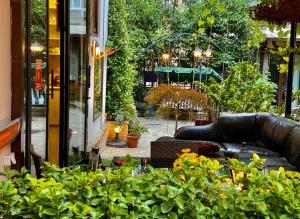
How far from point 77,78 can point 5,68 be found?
9.12 ft

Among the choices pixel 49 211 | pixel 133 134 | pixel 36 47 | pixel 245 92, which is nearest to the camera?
pixel 49 211

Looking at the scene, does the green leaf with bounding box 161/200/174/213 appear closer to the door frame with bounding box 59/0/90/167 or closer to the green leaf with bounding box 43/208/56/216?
the green leaf with bounding box 43/208/56/216

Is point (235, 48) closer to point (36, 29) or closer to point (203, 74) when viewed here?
point (203, 74)

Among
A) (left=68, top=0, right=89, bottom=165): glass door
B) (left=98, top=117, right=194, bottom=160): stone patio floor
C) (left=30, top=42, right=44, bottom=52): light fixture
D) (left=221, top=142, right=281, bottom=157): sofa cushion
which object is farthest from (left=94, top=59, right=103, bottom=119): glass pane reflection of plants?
(left=30, top=42, right=44, bottom=52): light fixture

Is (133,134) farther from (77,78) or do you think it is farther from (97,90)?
(77,78)

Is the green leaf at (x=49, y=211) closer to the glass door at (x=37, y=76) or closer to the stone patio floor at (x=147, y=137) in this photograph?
the glass door at (x=37, y=76)

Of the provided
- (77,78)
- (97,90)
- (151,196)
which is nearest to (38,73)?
(77,78)

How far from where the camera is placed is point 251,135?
7.70 metres

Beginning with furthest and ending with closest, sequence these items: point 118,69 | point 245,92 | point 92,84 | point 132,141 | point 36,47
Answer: point 118,69 < point 132,141 < point 245,92 < point 92,84 < point 36,47

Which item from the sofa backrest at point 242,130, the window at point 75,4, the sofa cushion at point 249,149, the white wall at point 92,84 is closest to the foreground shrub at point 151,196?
the window at point 75,4

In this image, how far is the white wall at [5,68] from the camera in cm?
357

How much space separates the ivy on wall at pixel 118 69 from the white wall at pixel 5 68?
27.1 ft

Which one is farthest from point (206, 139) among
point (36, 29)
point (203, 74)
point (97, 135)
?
point (203, 74)

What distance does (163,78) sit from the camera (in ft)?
57.3
